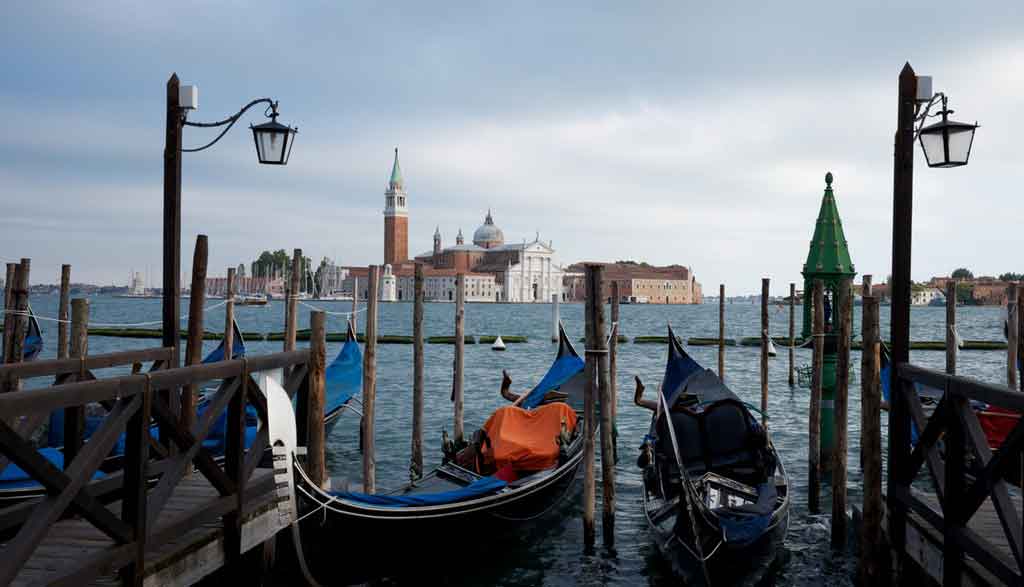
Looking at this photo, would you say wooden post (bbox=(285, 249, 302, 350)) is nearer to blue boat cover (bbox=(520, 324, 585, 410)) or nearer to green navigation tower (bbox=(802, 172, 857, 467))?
blue boat cover (bbox=(520, 324, 585, 410))

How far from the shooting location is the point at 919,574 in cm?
380

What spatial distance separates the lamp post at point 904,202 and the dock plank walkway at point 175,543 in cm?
266

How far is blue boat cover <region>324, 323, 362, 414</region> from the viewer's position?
8266 mm

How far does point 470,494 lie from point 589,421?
0.87m

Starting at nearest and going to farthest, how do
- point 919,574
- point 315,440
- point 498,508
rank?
point 919,574 < point 315,440 < point 498,508

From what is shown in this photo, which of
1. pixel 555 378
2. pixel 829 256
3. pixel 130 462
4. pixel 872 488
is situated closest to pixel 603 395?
pixel 872 488

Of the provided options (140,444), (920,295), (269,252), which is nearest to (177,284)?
(140,444)

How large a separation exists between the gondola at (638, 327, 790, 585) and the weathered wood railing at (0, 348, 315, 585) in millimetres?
2085

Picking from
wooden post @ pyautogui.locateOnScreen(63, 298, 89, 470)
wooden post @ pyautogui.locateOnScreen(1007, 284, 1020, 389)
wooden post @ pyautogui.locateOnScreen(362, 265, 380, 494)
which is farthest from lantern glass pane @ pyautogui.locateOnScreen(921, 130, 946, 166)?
wooden post @ pyautogui.locateOnScreen(1007, 284, 1020, 389)

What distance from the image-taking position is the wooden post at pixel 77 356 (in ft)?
12.9

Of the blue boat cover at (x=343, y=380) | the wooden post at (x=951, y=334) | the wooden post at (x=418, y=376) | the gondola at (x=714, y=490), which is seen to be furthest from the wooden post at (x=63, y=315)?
the wooden post at (x=951, y=334)

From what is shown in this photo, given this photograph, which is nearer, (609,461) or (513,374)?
(609,461)

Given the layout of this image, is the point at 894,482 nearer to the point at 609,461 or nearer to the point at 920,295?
the point at 609,461

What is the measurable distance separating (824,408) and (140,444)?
5.69 meters
